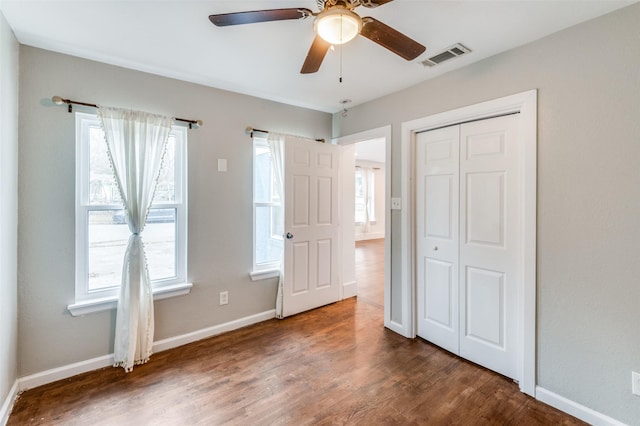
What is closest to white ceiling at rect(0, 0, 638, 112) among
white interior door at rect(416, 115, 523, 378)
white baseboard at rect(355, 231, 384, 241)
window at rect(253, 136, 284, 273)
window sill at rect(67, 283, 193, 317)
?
white interior door at rect(416, 115, 523, 378)

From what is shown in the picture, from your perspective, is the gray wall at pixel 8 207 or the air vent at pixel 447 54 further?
the air vent at pixel 447 54

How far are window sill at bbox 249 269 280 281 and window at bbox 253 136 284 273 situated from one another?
0.04 meters

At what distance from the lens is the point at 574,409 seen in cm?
179

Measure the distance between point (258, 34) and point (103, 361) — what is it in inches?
108

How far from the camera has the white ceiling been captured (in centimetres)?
166

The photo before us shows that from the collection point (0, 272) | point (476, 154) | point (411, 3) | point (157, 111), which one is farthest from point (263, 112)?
point (0, 272)

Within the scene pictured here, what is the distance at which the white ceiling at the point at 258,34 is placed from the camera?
166 cm

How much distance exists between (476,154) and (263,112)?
2142mm

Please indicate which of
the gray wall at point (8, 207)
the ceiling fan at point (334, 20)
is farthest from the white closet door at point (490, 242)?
the gray wall at point (8, 207)

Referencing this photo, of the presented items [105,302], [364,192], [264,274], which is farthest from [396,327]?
[364,192]

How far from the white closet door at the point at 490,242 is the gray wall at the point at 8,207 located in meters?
3.19

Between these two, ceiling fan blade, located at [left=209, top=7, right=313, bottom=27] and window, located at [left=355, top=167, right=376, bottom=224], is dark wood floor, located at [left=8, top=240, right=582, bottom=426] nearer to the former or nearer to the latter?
ceiling fan blade, located at [left=209, top=7, right=313, bottom=27]

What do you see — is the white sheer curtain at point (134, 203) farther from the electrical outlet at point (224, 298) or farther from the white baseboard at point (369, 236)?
the white baseboard at point (369, 236)

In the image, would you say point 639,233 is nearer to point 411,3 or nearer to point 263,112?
point 411,3
